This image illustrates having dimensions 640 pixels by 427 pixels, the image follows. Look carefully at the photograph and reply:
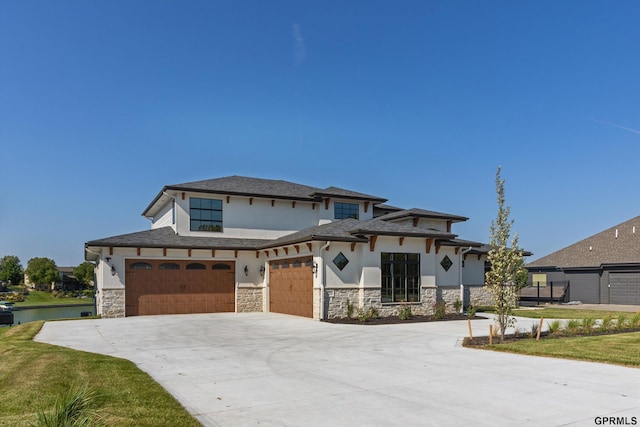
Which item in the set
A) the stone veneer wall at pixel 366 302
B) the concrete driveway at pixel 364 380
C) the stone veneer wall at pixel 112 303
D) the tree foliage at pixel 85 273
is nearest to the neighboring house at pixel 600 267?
the stone veneer wall at pixel 366 302

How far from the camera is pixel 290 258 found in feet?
78.4

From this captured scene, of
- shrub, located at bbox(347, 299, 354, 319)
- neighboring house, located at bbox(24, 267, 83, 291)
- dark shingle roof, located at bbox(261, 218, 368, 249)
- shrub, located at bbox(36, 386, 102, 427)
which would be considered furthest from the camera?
neighboring house, located at bbox(24, 267, 83, 291)

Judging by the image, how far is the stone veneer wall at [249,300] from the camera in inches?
1025

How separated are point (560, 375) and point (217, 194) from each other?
68.2 feet

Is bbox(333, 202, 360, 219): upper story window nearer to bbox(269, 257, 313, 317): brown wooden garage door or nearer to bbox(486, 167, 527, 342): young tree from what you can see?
bbox(269, 257, 313, 317): brown wooden garage door

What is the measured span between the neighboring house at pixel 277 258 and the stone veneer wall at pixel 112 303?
0.15 feet

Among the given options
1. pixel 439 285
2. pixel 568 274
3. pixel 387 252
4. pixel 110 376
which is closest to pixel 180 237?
pixel 387 252

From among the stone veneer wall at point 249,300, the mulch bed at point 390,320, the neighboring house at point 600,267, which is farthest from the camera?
the neighboring house at point 600,267

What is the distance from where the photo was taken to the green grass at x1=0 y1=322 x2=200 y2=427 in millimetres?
6250

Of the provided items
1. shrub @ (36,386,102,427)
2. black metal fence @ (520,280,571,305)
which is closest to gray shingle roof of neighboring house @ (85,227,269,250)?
shrub @ (36,386,102,427)

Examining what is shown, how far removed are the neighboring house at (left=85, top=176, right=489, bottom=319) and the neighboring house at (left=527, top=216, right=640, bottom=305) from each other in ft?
31.5

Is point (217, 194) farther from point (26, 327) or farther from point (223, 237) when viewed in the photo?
point (26, 327)

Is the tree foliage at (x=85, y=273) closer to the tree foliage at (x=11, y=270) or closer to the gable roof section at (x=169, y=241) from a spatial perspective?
the tree foliage at (x=11, y=270)

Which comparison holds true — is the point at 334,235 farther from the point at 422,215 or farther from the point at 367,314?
the point at 422,215
